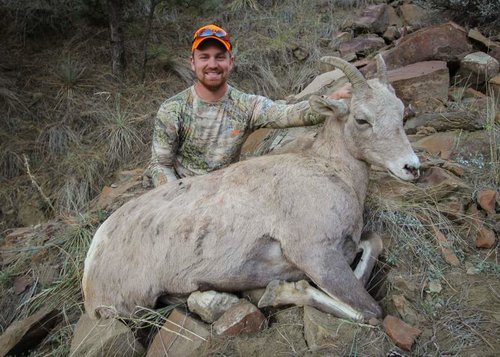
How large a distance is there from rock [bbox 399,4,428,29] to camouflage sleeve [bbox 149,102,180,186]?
207 inches

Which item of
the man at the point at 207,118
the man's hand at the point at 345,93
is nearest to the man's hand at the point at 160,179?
the man at the point at 207,118

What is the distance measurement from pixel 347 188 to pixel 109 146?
5.20 m

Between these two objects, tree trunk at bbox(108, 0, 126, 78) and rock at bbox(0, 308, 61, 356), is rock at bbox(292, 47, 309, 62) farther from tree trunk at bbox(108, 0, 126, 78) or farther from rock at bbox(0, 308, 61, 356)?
rock at bbox(0, 308, 61, 356)

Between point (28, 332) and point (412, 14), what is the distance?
26.8 feet

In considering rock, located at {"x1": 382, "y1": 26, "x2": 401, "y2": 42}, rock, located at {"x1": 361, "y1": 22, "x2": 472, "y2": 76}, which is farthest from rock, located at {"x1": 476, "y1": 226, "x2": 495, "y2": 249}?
rock, located at {"x1": 382, "y1": 26, "x2": 401, "y2": 42}

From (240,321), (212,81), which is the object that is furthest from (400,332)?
(212,81)

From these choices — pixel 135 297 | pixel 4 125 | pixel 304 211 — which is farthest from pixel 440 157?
pixel 4 125

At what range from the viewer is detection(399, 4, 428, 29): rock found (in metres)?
7.79

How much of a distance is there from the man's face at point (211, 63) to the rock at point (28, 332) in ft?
9.14

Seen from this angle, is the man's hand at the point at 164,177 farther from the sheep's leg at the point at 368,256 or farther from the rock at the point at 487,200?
the rock at the point at 487,200

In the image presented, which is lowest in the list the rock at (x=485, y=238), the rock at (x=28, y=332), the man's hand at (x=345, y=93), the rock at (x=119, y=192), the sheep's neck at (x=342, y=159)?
the rock at (x=28, y=332)

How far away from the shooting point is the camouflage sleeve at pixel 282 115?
4.05 m

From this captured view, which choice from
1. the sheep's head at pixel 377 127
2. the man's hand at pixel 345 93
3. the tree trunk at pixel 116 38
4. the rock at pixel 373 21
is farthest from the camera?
the rock at pixel 373 21

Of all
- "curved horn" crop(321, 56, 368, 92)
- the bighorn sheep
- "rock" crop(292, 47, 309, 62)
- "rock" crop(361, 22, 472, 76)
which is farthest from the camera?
"rock" crop(292, 47, 309, 62)
